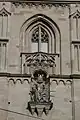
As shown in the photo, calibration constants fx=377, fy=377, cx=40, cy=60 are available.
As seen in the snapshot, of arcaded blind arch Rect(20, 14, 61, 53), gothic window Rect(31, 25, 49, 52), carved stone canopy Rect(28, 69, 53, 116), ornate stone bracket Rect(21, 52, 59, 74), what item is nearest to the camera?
carved stone canopy Rect(28, 69, 53, 116)

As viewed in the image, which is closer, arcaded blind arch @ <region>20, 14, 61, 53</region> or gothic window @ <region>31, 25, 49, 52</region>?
arcaded blind arch @ <region>20, 14, 61, 53</region>

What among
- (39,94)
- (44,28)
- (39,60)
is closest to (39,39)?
(44,28)

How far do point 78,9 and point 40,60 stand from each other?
2591 mm

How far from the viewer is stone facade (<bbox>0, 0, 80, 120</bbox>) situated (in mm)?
13375

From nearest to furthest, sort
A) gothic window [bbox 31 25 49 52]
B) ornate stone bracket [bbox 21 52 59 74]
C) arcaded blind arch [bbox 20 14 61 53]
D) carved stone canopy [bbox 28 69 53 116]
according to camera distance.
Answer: carved stone canopy [bbox 28 69 53 116] < ornate stone bracket [bbox 21 52 59 74] < arcaded blind arch [bbox 20 14 61 53] < gothic window [bbox 31 25 49 52]

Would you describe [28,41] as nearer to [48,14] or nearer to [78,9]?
[48,14]

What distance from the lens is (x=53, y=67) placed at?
14.0 metres

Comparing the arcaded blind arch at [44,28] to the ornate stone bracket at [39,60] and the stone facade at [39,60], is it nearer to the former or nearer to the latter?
the stone facade at [39,60]

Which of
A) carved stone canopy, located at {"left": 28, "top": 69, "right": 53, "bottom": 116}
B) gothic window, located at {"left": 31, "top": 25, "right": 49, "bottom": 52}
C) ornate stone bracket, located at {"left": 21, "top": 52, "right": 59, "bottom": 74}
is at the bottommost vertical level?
carved stone canopy, located at {"left": 28, "top": 69, "right": 53, "bottom": 116}

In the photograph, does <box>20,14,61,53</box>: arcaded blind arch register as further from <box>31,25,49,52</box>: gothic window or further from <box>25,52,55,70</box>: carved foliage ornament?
<box>25,52,55,70</box>: carved foliage ornament

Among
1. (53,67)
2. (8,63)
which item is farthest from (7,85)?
(53,67)

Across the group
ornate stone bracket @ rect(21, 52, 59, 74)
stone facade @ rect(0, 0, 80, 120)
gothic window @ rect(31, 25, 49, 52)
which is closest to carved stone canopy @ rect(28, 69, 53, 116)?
stone facade @ rect(0, 0, 80, 120)

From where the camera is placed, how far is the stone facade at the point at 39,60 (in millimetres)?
13375

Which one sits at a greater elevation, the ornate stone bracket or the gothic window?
the gothic window
